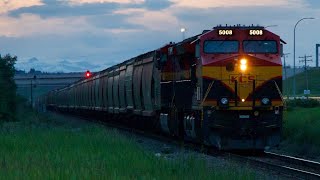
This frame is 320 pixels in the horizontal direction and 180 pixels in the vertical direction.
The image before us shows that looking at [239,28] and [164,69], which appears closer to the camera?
[239,28]

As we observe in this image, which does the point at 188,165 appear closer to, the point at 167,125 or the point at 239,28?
the point at 239,28

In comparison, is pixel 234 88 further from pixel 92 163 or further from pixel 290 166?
pixel 92 163

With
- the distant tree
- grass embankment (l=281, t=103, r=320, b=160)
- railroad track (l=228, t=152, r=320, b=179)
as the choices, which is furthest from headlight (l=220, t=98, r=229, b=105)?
the distant tree

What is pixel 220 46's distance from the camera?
23.4 meters

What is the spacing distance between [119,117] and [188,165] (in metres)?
31.7

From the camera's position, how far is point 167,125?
29.4m

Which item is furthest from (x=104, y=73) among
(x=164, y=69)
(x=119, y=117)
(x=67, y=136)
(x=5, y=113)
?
(x=67, y=136)

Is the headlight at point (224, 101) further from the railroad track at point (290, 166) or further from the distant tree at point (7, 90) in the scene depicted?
the distant tree at point (7, 90)

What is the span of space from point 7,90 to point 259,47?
4801 centimetres

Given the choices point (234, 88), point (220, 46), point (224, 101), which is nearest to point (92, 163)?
point (224, 101)

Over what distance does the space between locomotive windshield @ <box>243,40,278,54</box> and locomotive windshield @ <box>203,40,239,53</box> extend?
1.09 ft

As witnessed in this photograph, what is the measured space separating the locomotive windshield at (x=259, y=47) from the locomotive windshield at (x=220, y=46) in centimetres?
33

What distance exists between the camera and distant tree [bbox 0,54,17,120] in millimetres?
62938

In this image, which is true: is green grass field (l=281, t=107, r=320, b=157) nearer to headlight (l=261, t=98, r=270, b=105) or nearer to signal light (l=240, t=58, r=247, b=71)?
headlight (l=261, t=98, r=270, b=105)
